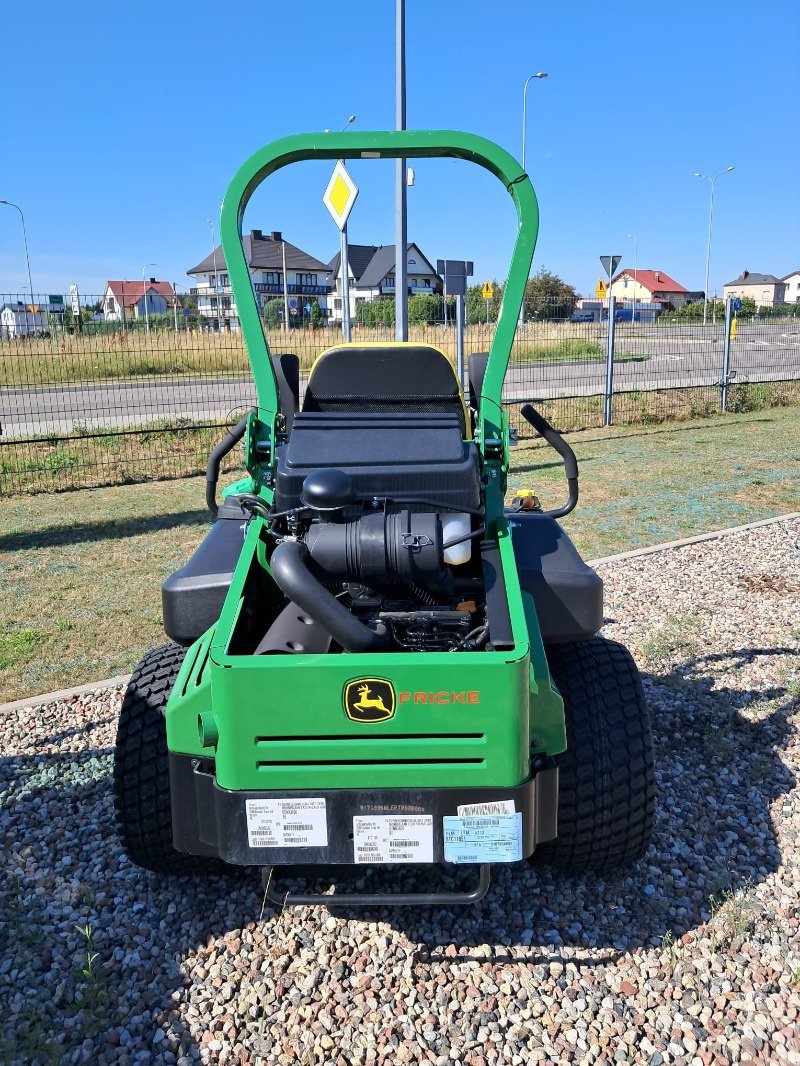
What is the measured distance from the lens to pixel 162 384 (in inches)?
393

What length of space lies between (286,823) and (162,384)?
27.8ft

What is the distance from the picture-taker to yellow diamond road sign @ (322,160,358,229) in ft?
25.5

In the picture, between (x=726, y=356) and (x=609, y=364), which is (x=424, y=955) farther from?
(x=726, y=356)

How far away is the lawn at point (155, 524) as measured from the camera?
4863 millimetres

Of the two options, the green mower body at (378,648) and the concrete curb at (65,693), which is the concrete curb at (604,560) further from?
the green mower body at (378,648)

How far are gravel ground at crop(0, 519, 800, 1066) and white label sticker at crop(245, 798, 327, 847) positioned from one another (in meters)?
0.54

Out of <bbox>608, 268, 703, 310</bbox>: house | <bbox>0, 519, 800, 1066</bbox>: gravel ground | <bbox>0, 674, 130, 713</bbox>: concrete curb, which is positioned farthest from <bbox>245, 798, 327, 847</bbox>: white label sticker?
<bbox>608, 268, 703, 310</bbox>: house

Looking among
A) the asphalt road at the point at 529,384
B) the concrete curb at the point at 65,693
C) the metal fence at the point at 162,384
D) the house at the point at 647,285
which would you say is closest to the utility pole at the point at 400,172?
the metal fence at the point at 162,384

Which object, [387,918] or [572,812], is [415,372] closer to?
[572,812]

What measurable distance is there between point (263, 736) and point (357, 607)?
622 mm

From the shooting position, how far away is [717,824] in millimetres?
3139

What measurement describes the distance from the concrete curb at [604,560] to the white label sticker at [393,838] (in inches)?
96.1

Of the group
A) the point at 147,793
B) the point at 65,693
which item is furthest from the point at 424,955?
the point at 65,693

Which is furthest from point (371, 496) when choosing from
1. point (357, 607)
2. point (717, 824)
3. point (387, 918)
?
point (717, 824)
